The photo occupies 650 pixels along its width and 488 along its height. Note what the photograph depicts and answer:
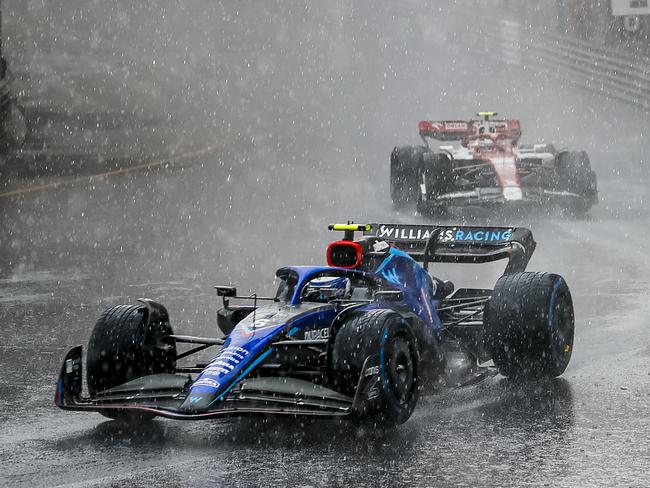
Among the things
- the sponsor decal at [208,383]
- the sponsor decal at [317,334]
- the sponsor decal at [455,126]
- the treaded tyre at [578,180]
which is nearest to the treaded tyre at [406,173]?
the sponsor decal at [455,126]

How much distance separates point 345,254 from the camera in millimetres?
8617

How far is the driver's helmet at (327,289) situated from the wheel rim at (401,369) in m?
0.97

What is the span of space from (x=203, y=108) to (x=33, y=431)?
27969 mm

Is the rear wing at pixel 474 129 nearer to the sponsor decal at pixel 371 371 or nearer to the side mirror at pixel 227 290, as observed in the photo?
the side mirror at pixel 227 290

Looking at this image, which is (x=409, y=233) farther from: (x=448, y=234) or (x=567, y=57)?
(x=567, y=57)

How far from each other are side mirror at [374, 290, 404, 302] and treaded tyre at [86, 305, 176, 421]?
1442 mm

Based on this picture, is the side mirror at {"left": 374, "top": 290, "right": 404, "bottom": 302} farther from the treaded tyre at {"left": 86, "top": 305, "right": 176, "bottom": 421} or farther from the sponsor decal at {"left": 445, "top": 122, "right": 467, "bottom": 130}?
the sponsor decal at {"left": 445, "top": 122, "right": 467, "bottom": 130}

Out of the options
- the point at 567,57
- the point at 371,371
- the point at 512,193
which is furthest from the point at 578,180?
the point at 567,57

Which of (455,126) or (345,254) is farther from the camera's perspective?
(455,126)

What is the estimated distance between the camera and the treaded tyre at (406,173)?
61.3ft

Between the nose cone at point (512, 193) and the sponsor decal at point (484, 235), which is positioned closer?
the sponsor decal at point (484, 235)

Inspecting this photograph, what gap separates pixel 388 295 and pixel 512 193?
376 inches

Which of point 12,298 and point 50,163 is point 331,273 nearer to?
point 12,298

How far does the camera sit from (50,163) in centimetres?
2548
